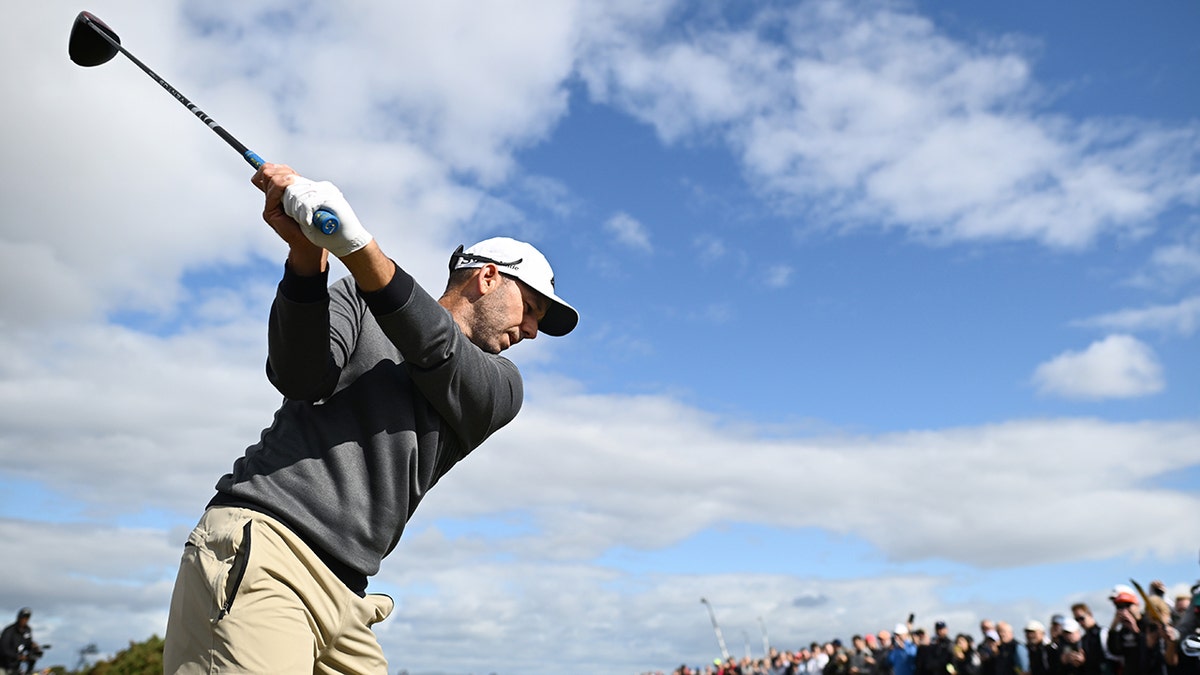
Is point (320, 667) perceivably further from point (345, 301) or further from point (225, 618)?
point (345, 301)

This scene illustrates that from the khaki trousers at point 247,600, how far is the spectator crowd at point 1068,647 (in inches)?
502

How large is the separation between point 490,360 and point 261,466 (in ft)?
2.80

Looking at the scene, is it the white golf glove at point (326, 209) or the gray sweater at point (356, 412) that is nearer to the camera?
the white golf glove at point (326, 209)

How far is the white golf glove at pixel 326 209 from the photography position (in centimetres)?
297

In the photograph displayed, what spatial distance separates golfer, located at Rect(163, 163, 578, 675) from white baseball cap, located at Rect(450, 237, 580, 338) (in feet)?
1.38

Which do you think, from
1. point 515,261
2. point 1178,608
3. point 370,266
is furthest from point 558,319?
point 1178,608

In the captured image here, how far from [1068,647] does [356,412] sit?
1734cm

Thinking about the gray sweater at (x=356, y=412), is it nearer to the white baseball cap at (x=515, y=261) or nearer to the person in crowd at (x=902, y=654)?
the white baseball cap at (x=515, y=261)

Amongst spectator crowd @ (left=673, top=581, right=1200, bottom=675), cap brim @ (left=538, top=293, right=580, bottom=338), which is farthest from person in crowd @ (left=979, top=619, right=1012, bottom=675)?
cap brim @ (left=538, top=293, right=580, bottom=338)

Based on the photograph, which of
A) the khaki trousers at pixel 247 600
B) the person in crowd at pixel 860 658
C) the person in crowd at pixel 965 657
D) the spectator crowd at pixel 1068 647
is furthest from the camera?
the person in crowd at pixel 860 658

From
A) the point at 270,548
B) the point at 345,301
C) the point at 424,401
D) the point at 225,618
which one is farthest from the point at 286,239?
the point at 225,618

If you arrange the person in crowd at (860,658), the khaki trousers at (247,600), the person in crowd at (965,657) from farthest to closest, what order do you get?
the person in crowd at (860,658)
the person in crowd at (965,657)
the khaki trousers at (247,600)

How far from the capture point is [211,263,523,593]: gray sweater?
319 cm

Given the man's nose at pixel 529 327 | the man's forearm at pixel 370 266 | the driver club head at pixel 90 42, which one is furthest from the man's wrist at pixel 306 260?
the driver club head at pixel 90 42
